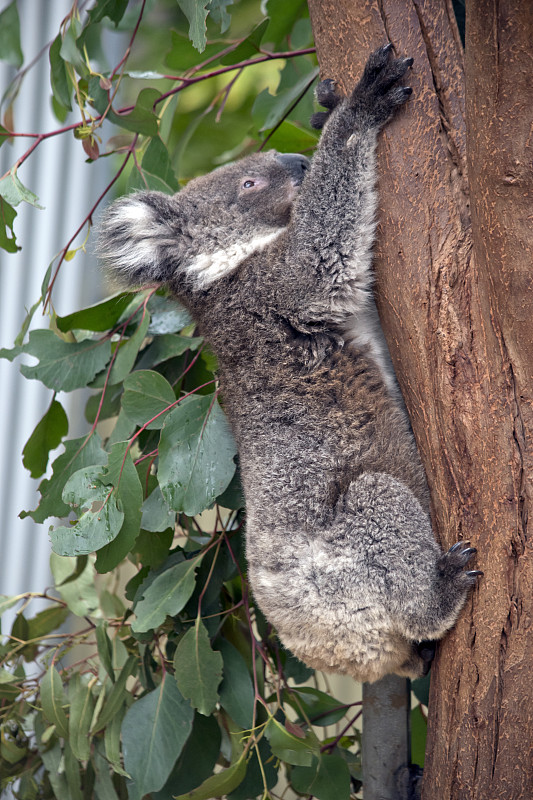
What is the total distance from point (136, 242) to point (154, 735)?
49.0 inches

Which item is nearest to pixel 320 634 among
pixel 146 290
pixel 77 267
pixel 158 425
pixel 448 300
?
pixel 158 425

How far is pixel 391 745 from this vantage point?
1759mm

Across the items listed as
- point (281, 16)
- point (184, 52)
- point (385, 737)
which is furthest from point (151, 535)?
point (281, 16)

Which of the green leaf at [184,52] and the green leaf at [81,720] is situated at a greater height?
the green leaf at [184,52]

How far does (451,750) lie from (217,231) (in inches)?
55.7

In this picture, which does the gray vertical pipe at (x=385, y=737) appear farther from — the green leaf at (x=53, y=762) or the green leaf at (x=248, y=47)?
the green leaf at (x=248, y=47)

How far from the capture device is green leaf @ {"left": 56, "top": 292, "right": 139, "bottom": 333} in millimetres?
1985

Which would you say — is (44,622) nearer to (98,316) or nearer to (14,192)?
(98,316)

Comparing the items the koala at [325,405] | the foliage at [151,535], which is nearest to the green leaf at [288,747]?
the foliage at [151,535]

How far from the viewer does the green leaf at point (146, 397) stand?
175cm

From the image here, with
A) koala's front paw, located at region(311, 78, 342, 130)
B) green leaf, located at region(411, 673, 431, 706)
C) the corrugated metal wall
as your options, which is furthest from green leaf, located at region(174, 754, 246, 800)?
the corrugated metal wall

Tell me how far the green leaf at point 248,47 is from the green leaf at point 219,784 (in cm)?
173

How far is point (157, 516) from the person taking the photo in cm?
181

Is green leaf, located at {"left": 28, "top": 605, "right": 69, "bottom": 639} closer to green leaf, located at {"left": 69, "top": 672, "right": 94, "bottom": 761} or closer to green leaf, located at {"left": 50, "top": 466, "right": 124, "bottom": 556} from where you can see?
green leaf, located at {"left": 69, "top": 672, "right": 94, "bottom": 761}
